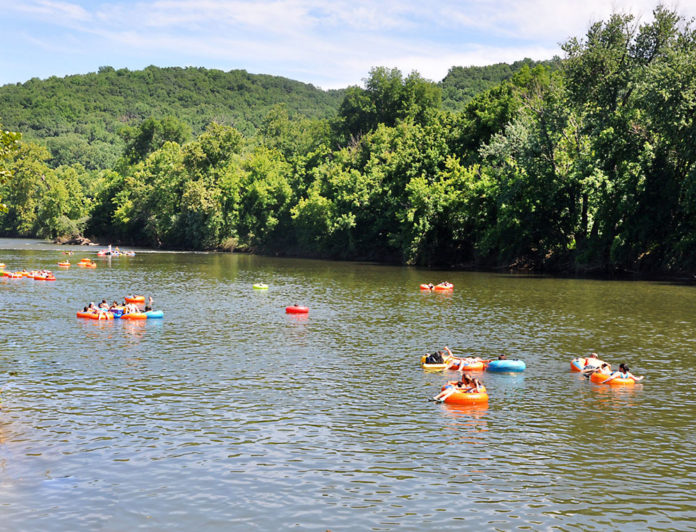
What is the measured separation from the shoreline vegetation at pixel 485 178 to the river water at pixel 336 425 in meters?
9.69

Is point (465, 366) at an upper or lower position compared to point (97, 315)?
lower

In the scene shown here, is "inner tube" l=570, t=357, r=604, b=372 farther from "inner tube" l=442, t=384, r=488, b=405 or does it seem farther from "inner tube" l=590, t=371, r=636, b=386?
"inner tube" l=442, t=384, r=488, b=405

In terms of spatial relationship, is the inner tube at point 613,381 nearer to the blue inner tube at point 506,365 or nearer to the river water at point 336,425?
the river water at point 336,425

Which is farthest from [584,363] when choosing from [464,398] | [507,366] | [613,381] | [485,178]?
[485,178]

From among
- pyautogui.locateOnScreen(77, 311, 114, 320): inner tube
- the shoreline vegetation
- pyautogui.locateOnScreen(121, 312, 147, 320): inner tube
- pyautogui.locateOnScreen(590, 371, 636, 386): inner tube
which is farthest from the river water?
the shoreline vegetation

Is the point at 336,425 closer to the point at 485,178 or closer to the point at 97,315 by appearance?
the point at 97,315

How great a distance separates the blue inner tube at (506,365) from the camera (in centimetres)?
3359

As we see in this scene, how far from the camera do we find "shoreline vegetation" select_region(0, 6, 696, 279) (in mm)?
72375

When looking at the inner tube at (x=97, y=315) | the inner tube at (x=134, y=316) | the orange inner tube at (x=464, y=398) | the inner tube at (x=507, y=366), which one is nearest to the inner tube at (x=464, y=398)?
the orange inner tube at (x=464, y=398)

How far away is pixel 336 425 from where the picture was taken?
24953 mm

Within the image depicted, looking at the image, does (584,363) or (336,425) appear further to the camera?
(584,363)

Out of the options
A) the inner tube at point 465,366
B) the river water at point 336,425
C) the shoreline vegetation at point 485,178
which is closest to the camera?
the river water at point 336,425

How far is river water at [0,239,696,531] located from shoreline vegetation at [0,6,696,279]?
969cm

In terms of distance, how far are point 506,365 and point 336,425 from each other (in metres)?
11.8
